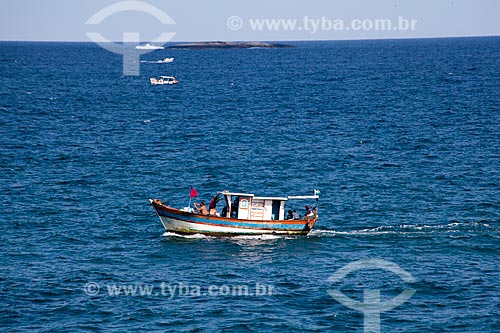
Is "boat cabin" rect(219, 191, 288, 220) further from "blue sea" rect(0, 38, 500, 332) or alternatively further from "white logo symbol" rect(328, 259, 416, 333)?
"white logo symbol" rect(328, 259, 416, 333)

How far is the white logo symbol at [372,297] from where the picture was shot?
43.8 metres

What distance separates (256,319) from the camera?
143 feet

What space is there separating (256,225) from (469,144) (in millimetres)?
44296

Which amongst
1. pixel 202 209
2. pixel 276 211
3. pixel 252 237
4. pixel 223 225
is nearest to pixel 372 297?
pixel 252 237

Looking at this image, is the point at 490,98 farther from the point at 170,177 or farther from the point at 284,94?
the point at 170,177

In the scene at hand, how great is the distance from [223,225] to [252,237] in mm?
2523

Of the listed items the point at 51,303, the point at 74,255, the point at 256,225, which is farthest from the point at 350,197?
the point at 51,303

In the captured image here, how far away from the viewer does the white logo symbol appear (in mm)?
43781

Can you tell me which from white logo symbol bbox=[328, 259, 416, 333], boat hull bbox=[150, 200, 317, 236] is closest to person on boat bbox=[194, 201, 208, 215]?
boat hull bbox=[150, 200, 317, 236]

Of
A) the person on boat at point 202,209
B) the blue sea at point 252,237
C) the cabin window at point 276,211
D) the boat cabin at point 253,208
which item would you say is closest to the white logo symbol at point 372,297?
the blue sea at point 252,237

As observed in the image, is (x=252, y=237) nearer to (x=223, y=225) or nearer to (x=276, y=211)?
(x=223, y=225)

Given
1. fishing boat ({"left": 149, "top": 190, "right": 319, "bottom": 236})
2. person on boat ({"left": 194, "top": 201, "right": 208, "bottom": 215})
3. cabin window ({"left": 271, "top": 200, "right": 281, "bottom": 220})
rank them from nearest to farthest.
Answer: fishing boat ({"left": 149, "top": 190, "right": 319, "bottom": 236}), person on boat ({"left": 194, "top": 201, "right": 208, "bottom": 215}), cabin window ({"left": 271, "top": 200, "right": 281, "bottom": 220})

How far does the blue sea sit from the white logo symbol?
0.53 ft

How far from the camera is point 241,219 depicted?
189 feet
